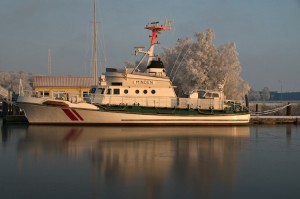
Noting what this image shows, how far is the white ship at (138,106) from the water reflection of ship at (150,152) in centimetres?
132

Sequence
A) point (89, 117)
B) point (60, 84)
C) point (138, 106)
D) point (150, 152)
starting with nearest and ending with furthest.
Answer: point (150, 152) < point (89, 117) < point (138, 106) < point (60, 84)

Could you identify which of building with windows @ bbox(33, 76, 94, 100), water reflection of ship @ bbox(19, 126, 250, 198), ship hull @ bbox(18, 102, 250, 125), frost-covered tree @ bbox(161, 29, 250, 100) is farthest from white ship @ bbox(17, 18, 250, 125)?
building with windows @ bbox(33, 76, 94, 100)

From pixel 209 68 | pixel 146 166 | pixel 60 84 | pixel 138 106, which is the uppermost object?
pixel 209 68

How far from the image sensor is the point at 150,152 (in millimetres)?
15477

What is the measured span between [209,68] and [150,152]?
2646 centimetres

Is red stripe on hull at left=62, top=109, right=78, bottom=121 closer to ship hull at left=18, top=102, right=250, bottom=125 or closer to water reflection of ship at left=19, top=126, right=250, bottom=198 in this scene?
ship hull at left=18, top=102, right=250, bottom=125

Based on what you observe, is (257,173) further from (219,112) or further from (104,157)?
(219,112)

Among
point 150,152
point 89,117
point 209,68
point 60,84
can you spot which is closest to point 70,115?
point 89,117

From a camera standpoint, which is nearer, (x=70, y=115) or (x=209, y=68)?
(x=70, y=115)

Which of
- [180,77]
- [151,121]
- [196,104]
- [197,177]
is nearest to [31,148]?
[197,177]

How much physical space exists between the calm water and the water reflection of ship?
0.02m

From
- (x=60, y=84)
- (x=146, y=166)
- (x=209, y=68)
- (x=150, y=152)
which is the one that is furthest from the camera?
(x=209, y=68)

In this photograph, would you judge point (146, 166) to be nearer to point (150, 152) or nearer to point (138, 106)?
point (150, 152)

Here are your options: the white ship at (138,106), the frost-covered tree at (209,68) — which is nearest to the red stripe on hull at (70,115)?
the white ship at (138,106)
